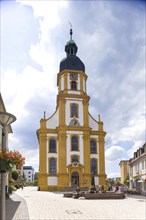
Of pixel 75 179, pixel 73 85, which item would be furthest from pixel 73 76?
pixel 75 179

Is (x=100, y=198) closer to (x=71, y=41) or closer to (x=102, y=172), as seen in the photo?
(x=102, y=172)

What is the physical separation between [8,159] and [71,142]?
1689 inches

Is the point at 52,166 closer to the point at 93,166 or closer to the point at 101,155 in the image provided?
the point at 93,166

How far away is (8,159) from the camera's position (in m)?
9.76

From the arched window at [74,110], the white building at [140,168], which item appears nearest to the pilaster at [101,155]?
the arched window at [74,110]

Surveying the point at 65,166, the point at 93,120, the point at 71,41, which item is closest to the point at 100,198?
the point at 65,166

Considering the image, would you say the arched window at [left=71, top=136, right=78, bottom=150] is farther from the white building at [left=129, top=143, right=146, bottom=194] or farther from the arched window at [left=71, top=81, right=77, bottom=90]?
the white building at [left=129, top=143, right=146, bottom=194]

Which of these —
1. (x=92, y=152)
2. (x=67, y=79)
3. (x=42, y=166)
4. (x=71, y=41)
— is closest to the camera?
(x=42, y=166)

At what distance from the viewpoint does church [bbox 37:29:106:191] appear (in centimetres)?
5012

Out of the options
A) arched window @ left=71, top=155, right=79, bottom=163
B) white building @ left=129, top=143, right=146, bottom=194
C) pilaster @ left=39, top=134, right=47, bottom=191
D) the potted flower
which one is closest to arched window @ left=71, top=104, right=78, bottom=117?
pilaster @ left=39, top=134, right=47, bottom=191

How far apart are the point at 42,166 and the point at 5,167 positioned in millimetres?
41493

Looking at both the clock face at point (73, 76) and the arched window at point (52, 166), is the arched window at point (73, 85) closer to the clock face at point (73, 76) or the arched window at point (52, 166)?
the clock face at point (73, 76)

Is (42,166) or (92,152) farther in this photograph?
(92,152)

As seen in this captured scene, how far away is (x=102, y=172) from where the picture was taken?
52406mm
